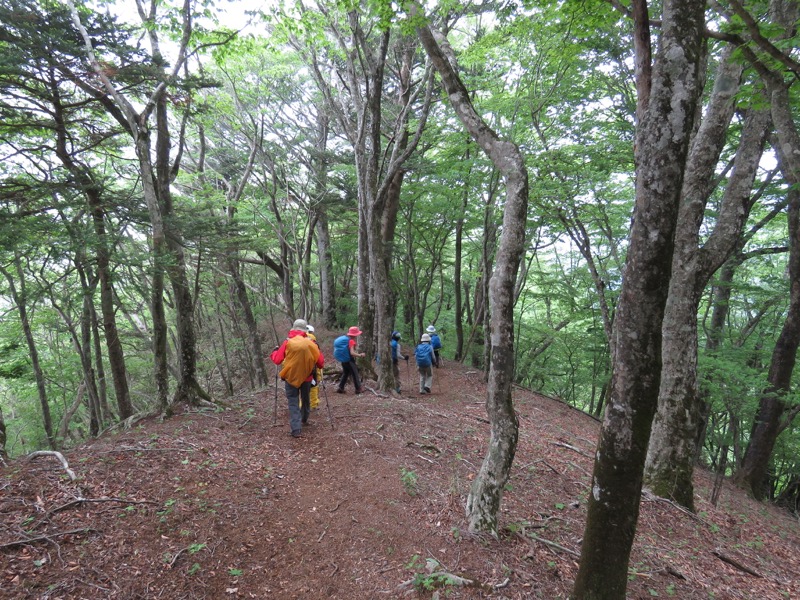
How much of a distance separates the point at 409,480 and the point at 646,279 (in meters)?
4.12

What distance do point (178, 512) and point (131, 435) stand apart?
2.43 m

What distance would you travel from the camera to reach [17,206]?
6.55 metres

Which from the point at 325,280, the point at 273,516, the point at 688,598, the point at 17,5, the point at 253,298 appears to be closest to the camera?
the point at 688,598

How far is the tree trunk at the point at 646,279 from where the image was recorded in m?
2.67

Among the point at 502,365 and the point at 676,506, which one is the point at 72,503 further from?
the point at 676,506

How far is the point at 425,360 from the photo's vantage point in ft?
37.6

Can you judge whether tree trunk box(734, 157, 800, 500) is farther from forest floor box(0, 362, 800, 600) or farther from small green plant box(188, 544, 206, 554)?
small green plant box(188, 544, 206, 554)

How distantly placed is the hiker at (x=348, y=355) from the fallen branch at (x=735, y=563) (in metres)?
7.06

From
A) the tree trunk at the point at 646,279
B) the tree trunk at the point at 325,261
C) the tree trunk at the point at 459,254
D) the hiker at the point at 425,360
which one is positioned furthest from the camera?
the tree trunk at the point at 325,261

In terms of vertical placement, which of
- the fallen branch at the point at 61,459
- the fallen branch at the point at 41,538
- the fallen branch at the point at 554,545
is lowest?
the fallen branch at the point at 554,545

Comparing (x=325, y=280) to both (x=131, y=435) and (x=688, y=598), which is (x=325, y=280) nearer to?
(x=131, y=435)

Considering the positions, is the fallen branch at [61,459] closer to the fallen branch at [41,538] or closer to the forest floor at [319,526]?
the forest floor at [319,526]

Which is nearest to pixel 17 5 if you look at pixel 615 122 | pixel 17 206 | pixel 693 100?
pixel 17 206

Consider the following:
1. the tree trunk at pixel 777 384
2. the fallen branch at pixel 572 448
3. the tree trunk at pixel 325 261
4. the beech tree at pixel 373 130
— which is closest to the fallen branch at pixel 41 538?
the beech tree at pixel 373 130
